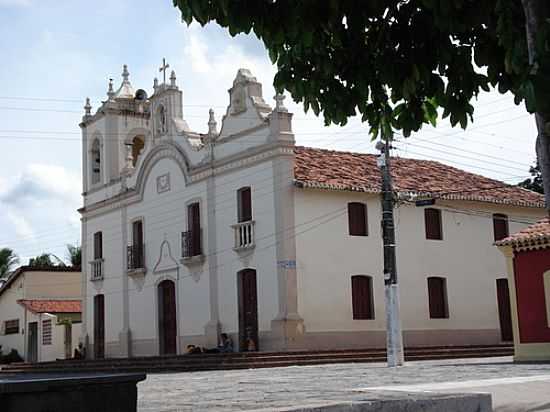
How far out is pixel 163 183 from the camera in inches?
1228

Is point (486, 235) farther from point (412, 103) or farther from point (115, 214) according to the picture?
point (412, 103)

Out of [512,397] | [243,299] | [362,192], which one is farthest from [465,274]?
[512,397]

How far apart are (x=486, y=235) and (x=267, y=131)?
9.37 m

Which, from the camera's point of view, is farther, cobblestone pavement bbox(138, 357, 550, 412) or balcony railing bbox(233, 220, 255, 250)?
balcony railing bbox(233, 220, 255, 250)

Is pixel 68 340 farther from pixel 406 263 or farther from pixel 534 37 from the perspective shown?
pixel 534 37

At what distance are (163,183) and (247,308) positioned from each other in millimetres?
6616

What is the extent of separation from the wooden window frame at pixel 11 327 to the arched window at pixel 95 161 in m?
9.01

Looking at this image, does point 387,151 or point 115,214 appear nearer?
point 387,151

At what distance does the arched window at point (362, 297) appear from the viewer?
2691cm

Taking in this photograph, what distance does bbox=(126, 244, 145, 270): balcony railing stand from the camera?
32.0 metres

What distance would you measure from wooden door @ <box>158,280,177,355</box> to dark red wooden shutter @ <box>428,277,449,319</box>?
864 centimetres

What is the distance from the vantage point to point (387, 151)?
20.5 metres

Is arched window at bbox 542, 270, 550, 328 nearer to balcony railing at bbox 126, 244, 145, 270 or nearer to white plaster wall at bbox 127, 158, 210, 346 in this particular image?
white plaster wall at bbox 127, 158, 210, 346

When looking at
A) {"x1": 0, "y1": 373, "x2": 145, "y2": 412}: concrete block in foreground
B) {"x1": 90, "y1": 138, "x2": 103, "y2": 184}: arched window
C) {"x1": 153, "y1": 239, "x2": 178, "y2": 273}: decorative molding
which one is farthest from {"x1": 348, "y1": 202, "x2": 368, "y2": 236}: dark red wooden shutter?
{"x1": 0, "y1": 373, "x2": 145, "y2": 412}: concrete block in foreground
